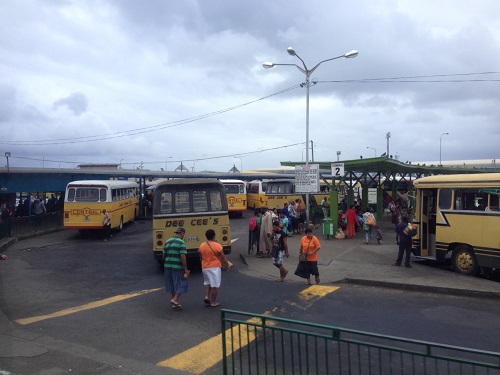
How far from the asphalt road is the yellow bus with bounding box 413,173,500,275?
232 centimetres

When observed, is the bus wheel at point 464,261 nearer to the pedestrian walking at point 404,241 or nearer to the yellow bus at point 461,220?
the yellow bus at point 461,220

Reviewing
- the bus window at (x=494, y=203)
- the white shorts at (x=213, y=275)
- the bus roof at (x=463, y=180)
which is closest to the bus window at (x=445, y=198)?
the bus roof at (x=463, y=180)

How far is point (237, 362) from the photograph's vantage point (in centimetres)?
649

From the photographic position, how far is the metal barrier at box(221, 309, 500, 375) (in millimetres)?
4125

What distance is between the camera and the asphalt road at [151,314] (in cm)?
696

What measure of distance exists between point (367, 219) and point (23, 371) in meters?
14.1

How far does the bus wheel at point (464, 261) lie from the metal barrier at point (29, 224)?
18.1m

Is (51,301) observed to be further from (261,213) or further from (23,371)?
(261,213)

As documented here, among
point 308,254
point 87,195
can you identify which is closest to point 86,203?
point 87,195

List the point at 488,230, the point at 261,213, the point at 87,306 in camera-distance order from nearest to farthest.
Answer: the point at 87,306 → the point at 488,230 → the point at 261,213

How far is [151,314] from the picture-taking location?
920cm

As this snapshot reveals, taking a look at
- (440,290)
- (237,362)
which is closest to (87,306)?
(237,362)

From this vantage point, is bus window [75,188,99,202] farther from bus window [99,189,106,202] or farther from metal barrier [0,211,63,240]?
metal barrier [0,211,63,240]

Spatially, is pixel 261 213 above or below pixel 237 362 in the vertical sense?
above
